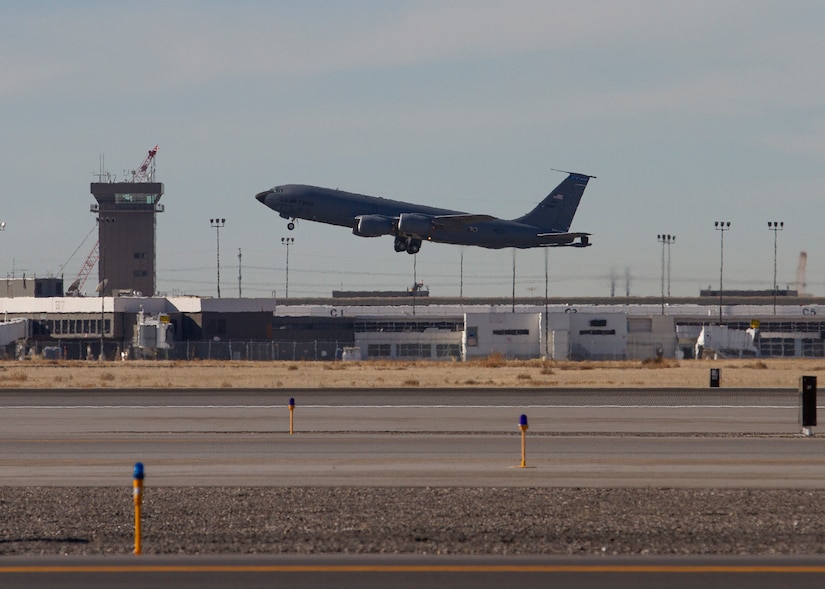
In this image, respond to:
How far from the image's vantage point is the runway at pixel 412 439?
25281mm

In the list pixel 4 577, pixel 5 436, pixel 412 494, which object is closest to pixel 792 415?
pixel 412 494

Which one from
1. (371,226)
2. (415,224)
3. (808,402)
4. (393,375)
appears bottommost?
(393,375)

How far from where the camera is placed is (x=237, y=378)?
235ft

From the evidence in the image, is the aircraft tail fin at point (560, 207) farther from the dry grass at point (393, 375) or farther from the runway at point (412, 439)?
the runway at point (412, 439)

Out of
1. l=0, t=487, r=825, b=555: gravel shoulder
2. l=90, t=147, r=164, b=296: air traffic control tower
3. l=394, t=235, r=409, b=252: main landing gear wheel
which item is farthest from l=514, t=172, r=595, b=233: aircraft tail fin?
l=90, t=147, r=164, b=296: air traffic control tower

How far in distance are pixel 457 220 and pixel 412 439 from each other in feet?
144

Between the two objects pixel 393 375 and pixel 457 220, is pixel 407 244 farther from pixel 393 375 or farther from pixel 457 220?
pixel 393 375

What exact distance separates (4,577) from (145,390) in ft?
120

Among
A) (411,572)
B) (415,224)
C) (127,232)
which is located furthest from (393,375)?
(127,232)

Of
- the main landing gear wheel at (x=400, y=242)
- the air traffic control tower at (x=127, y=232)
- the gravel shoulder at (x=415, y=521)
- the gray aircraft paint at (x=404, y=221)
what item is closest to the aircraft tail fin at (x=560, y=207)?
the gray aircraft paint at (x=404, y=221)

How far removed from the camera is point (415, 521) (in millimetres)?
19766

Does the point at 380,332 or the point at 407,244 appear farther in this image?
the point at 380,332

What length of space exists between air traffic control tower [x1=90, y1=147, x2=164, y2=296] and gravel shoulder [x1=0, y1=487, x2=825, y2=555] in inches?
6165

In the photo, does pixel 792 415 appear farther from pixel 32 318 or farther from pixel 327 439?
pixel 32 318
